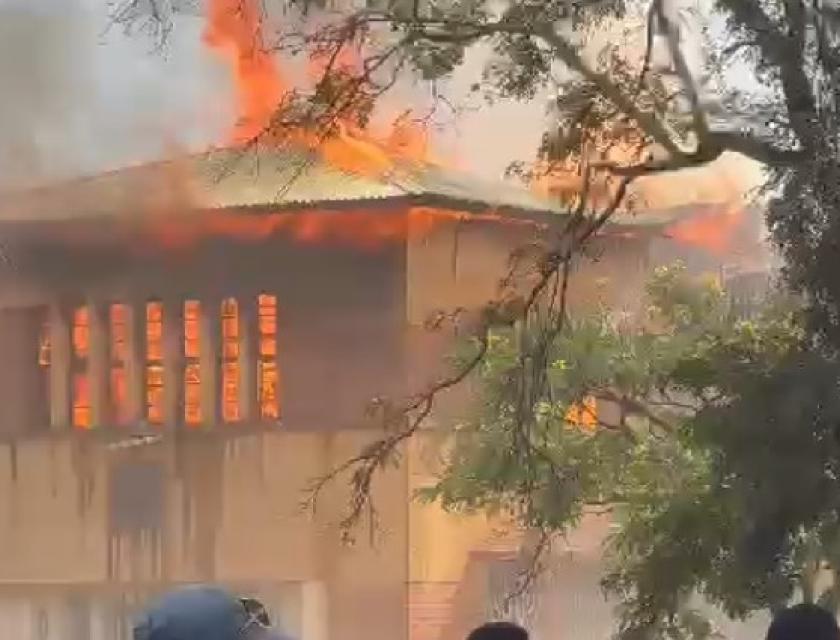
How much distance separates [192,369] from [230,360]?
0.09 meters

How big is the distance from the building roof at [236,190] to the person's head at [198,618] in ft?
6.31

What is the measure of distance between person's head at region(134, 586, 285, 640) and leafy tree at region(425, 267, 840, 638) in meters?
0.95

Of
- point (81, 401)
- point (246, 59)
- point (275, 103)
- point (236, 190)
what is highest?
point (246, 59)

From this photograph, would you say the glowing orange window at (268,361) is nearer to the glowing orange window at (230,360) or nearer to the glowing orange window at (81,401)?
the glowing orange window at (230,360)

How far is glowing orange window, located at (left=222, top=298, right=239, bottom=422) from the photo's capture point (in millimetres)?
3424

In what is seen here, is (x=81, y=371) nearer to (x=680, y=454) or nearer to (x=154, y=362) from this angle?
(x=154, y=362)

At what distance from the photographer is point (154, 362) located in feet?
11.3

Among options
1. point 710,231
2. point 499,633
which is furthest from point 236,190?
point 499,633

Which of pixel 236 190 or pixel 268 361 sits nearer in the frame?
pixel 236 190

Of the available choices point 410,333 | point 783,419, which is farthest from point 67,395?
point 783,419

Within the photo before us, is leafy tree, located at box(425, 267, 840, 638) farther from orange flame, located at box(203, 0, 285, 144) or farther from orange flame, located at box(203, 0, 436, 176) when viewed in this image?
orange flame, located at box(203, 0, 285, 144)

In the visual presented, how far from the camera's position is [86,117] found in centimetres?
352

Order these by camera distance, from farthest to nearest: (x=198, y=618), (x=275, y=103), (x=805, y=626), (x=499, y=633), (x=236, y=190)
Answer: (x=236, y=190), (x=275, y=103), (x=499, y=633), (x=805, y=626), (x=198, y=618)

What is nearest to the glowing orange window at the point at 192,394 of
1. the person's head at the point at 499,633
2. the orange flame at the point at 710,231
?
the orange flame at the point at 710,231
